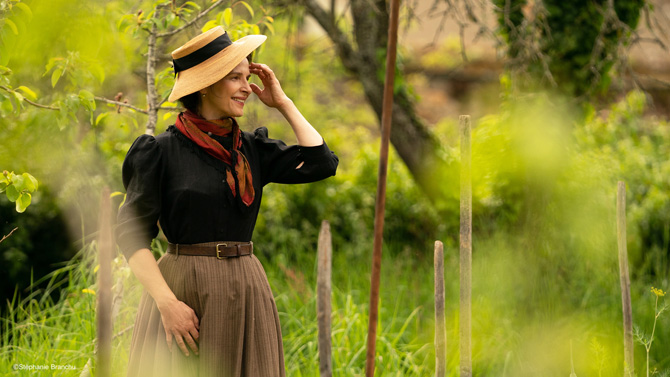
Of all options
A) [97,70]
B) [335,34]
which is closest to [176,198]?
[97,70]

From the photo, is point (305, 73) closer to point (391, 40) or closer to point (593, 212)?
point (593, 212)

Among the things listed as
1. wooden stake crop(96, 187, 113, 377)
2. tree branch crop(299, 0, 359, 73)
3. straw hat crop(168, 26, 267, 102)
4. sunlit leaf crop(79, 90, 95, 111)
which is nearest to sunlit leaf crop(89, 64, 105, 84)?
sunlit leaf crop(79, 90, 95, 111)

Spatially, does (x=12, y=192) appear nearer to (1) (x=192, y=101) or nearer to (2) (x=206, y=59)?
(1) (x=192, y=101)

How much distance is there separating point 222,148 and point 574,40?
3415 mm

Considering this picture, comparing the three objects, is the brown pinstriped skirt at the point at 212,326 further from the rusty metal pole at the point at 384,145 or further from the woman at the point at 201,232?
the rusty metal pole at the point at 384,145

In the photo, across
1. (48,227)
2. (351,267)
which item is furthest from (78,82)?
(351,267)

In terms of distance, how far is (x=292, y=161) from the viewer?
222cm

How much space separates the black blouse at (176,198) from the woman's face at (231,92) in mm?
101

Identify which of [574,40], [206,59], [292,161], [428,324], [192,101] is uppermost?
[574,40]

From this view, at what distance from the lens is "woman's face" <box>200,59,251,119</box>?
6.80 ft

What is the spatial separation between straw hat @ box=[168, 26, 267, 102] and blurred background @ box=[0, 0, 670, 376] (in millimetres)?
808

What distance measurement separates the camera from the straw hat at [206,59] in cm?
204

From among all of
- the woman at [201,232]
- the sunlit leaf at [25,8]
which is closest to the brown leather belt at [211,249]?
the woman at [201,232]

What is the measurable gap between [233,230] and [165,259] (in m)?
0.23
